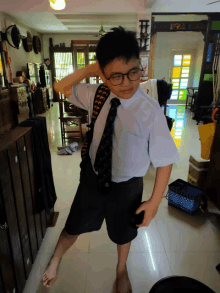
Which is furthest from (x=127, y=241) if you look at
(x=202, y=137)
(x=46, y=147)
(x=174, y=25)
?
(x=174, y=25)

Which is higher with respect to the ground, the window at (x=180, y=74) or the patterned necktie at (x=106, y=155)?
the window at (x=180, y=74)

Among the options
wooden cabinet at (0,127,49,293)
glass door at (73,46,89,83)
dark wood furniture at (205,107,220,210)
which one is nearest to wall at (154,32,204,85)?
glass door at (73,46,89,83)

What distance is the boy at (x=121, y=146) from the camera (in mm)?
830

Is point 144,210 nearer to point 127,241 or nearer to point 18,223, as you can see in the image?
point 127,241

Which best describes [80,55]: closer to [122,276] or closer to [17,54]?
[17,54]

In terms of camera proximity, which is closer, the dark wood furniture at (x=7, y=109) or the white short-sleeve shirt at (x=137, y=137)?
the white short-sleeve shirt at (x=137, y=137)

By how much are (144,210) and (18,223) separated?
A: 771 mm

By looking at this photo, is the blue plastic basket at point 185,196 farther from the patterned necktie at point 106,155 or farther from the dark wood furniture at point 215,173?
the patterned necktie at point 106,155

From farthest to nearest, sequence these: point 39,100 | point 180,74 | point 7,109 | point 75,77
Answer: point 180,74 < point 39,100 < point 7,109 < point 75,77

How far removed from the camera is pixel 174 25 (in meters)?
6.38

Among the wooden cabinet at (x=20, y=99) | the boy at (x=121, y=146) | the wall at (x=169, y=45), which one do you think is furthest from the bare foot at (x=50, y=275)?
the wall at (x=169, y=45)

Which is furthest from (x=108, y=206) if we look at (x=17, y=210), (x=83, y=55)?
(x=83, y=55)

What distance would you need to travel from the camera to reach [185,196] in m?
2.01

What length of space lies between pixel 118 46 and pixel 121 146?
0.43m
